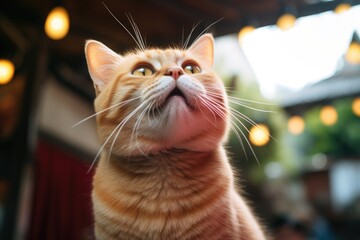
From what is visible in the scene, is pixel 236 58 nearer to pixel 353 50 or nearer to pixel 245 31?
pixel 245 31

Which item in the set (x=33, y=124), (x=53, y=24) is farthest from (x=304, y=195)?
(x=53, y=24)

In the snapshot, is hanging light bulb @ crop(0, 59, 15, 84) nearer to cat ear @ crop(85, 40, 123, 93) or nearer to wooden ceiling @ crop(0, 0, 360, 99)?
wooden ceiling @ crop(0, 0, 360, 99)

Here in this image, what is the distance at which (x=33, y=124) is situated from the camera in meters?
1.61

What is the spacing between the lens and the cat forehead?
22.5 inches

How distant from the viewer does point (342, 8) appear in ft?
2.10

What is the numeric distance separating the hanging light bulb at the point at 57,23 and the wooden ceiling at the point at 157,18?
11 millimetres

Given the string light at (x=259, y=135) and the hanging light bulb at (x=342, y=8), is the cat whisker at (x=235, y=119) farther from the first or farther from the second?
the hanging light bulb at (x=342, y=8)

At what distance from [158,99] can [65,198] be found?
23.0 inches

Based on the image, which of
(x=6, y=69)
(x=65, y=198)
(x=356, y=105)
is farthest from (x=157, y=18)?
(x=6, y=69)

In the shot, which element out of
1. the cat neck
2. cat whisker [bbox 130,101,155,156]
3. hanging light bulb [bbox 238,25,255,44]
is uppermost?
hanging light bulb [bbox 238,25,255,44]

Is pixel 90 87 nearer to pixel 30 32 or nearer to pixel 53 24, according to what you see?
pixel 53 24

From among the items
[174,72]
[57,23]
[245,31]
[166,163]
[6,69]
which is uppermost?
[6,69]

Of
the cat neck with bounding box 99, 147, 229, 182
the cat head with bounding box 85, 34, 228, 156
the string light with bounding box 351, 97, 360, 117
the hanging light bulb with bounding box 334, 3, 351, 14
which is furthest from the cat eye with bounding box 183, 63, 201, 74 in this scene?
the string light with bounding box 351, 97, 360, 117

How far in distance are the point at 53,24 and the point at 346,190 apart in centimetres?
182
